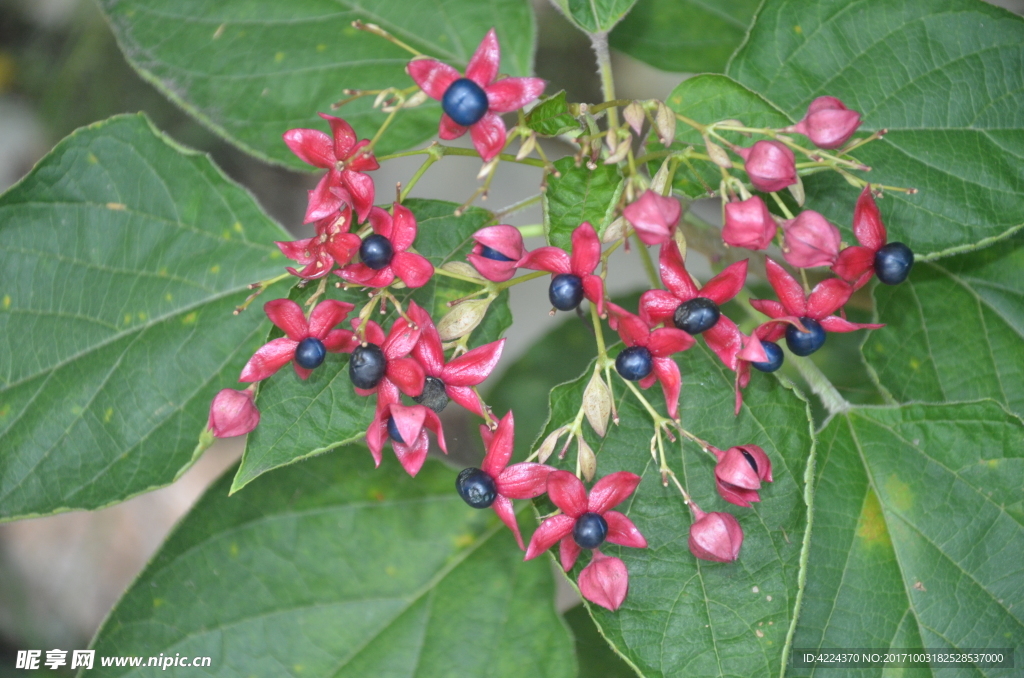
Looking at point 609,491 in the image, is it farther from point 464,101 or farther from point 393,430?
point 464,101

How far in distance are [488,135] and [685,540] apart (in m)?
0.55

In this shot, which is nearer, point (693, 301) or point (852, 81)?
point (693, 301)

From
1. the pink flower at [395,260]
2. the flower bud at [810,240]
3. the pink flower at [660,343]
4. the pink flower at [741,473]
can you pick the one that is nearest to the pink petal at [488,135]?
the pink flower at [395,260]

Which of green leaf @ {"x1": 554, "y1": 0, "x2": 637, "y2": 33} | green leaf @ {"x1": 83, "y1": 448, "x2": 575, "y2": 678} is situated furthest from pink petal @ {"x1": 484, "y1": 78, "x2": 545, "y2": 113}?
green leaf @ {"x1": 83, "y1": 448, "x2": 575, "y2": 678}

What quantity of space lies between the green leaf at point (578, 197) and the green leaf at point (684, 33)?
0.78m

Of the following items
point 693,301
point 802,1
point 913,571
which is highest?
point 802,1

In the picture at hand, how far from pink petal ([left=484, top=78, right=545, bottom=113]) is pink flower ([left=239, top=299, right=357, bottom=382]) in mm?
293

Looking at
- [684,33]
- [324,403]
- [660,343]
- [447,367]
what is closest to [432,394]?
[447,367]

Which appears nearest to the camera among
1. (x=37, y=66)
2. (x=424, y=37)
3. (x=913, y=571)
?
(x=913, y=571)

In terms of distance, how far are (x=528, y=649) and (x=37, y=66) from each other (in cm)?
235

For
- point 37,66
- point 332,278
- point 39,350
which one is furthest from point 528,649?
point 37,66

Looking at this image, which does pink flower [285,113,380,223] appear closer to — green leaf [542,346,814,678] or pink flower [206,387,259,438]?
pink flower [206,387,259,438]

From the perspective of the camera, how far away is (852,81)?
1.13m

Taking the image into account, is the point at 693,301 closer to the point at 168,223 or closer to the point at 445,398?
the point at 445,398
